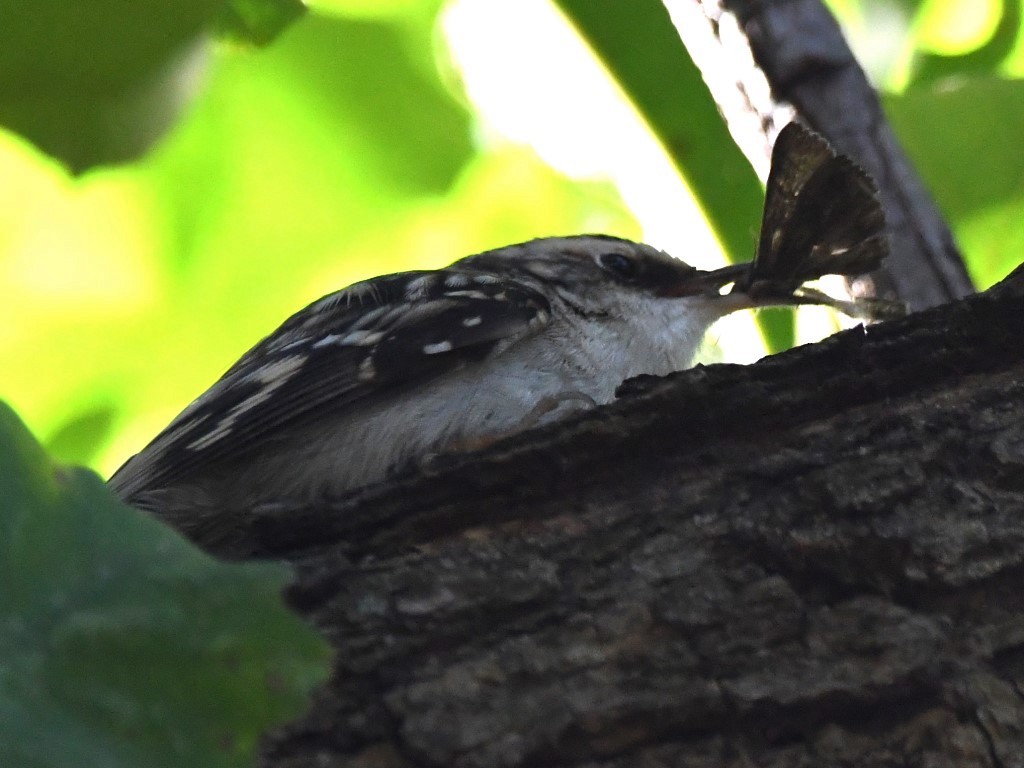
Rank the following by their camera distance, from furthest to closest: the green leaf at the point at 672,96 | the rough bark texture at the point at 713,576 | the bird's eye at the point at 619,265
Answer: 1. the bird's eye at the point at 619,265
2. the green leaf at the point at 672,96
3. the rough bark texture at the point at 713,576

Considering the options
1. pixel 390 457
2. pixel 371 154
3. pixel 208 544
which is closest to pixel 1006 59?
pixel 371 154

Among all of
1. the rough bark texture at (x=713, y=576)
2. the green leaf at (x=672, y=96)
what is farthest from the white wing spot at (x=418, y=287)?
the rough bark texture at (x=713, y=576)

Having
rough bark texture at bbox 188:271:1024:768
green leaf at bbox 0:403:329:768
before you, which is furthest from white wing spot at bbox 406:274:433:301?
green leaf at bbox 0:403:329:768

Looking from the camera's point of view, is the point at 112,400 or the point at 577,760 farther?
the point at 112,400

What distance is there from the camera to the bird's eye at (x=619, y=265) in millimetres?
2719

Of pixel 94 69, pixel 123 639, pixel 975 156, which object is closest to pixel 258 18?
pixel 94 69

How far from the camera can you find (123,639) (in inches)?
33.2

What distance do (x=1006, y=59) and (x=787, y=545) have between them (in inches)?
57.5

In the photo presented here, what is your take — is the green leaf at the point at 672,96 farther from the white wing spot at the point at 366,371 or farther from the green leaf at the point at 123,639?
the green leaf at the point at 123,639

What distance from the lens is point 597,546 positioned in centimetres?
144

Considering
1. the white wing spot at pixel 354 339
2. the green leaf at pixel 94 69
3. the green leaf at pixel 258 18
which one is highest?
the green leaf at pixel 258 18

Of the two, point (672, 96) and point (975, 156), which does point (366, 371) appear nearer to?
point (672, 96)

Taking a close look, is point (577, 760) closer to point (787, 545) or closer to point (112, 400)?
point (787, 545)

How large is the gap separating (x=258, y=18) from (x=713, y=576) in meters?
1.16
